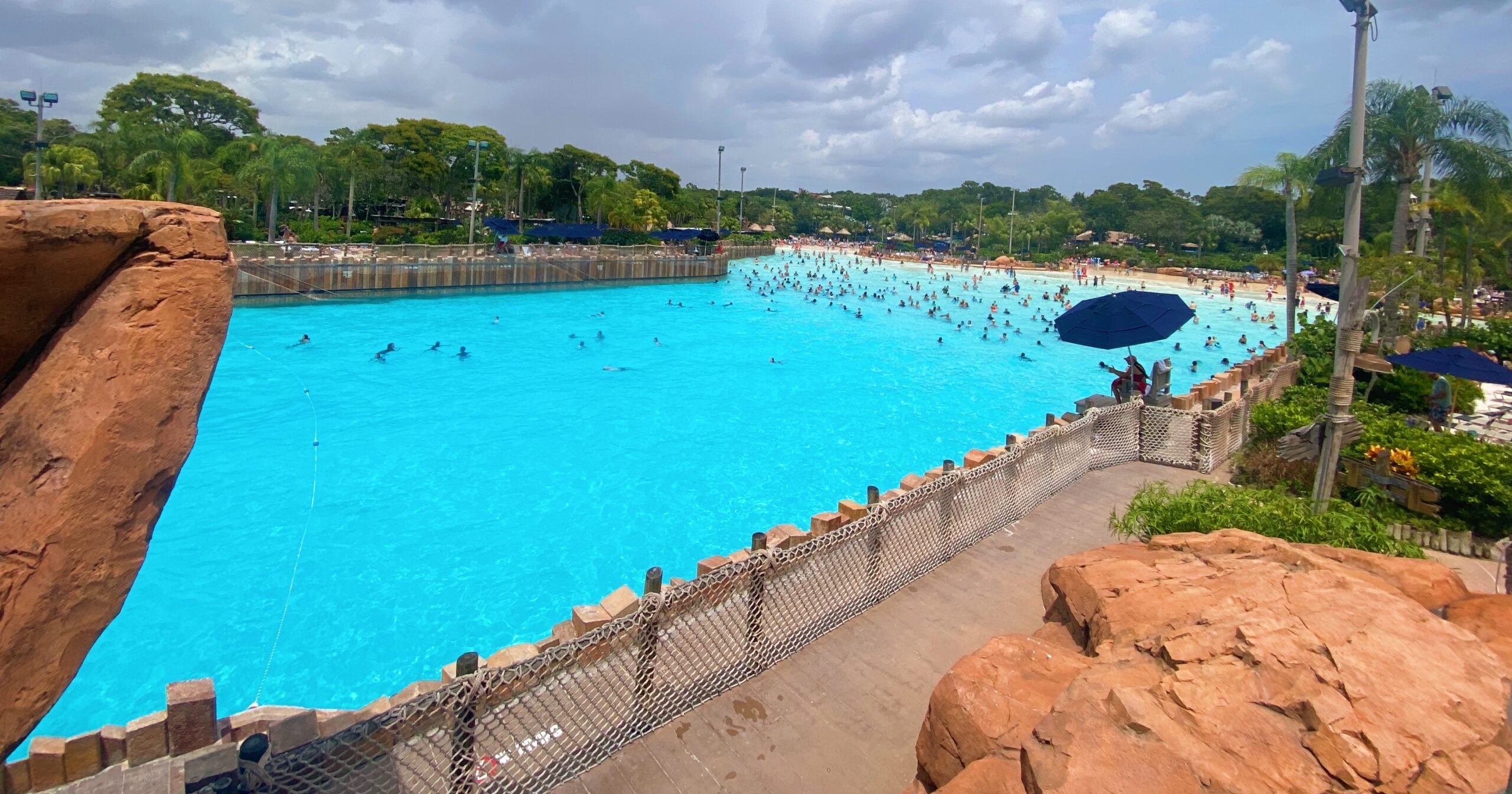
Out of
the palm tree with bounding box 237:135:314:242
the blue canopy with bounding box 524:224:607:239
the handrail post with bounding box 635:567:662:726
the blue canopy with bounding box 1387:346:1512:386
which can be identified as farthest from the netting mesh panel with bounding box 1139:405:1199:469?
the blue canopy with bounding box 524:224:607:239

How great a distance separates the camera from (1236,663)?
3.36 meters

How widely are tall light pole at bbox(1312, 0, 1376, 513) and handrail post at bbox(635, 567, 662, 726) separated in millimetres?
6205

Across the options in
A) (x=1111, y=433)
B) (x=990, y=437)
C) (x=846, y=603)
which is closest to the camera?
(x=846, y=603)

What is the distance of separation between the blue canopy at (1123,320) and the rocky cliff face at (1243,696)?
8.20 m

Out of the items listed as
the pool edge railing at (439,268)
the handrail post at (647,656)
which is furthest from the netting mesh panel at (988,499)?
the pool edge railing at (439,268)

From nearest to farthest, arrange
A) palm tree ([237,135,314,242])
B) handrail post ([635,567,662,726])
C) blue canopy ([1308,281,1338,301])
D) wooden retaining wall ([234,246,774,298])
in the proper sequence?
handrail post ([635,567,662,726]) < blue canopy ([1308,281,1338,301]) < wooden retaining wall ([234,246,774,298]) < palm tree ([237,135,314,242])

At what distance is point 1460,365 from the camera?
41.1 feet

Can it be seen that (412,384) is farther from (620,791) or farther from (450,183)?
(450,183)

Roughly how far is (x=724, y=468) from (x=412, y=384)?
11.4 metres

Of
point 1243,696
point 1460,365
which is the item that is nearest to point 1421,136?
point 1460,365

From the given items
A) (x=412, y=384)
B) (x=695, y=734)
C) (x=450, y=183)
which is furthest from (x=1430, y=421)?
(x=450, y=183)

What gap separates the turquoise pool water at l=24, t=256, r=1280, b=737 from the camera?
1054 centimetres

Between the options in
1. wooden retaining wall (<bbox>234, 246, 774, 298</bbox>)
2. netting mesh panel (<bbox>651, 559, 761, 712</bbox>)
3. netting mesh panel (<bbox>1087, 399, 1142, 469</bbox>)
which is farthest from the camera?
wooden retaining wall (<bbox>234, 246, 774, 298</bbox>)

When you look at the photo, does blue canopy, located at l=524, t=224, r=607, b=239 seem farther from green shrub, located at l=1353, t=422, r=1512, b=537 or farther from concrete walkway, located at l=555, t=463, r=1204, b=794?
green shrub, located at l=1353, t=422, r=1512, b=537
